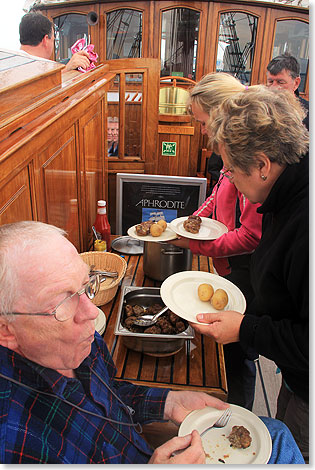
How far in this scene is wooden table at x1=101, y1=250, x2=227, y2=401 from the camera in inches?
55.5

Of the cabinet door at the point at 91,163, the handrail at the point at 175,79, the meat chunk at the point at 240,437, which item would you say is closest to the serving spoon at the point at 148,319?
the meat chunk at the point at 240,437

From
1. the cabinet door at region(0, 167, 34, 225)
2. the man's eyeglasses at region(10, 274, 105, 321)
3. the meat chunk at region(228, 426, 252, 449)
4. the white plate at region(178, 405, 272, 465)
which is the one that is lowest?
the white plate at region(178, 405, 272, 465)

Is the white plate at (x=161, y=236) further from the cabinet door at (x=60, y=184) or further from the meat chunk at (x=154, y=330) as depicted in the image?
the meat chunk at (x=154, y=330)

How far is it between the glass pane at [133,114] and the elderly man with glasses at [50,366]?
2.96 meters

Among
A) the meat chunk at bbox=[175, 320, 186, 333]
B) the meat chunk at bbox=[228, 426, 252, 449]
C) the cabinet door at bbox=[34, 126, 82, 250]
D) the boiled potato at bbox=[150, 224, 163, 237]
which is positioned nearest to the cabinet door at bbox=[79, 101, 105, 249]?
the cabinet door at bbox=[34, 126, 82, 250]

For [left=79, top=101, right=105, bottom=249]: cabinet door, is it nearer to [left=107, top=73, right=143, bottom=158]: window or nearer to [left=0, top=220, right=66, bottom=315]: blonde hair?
[left=107, top=73, right=143, bottom=158]: window

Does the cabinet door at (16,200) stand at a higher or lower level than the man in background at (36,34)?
lower

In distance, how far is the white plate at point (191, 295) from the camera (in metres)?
1.51

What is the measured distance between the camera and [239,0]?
4.61 metres

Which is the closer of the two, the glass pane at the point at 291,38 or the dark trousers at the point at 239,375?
the dark trousers at the point at 239,375

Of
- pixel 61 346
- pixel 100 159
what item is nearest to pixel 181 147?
pixel 100 159

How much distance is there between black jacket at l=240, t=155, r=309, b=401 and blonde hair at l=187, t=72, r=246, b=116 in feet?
2.89

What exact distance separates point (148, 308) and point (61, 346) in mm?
794

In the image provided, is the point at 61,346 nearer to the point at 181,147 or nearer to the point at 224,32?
the point at 181,147
